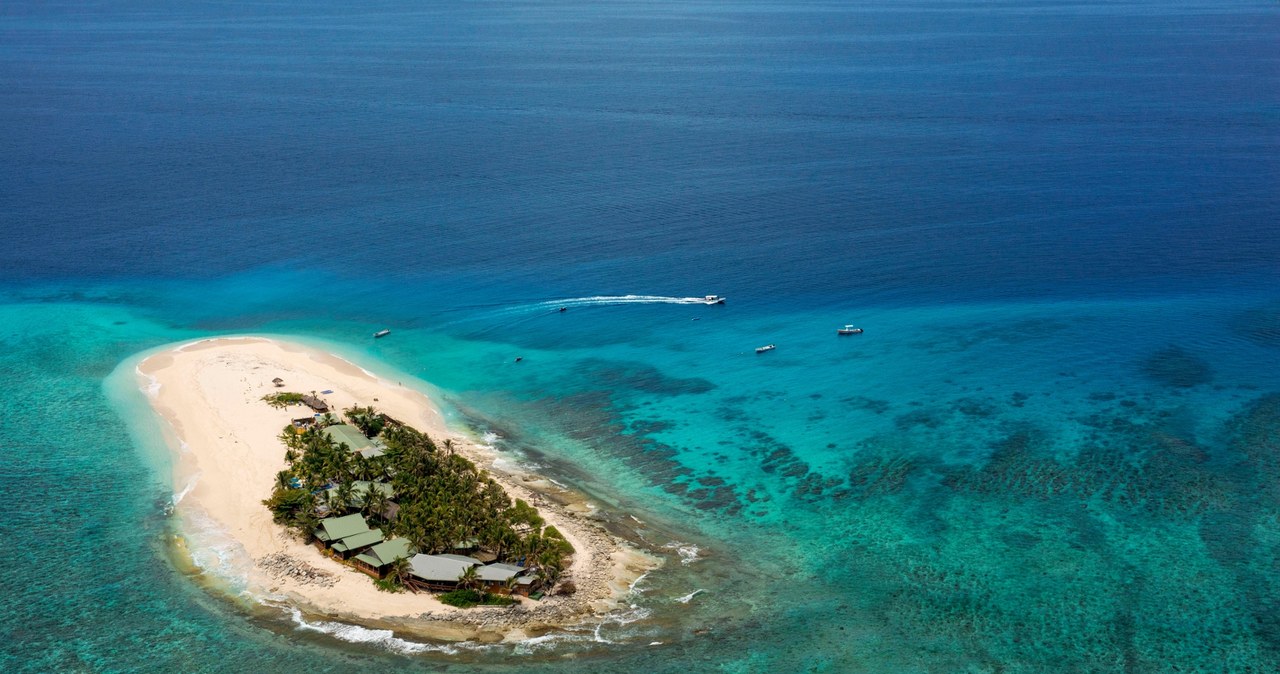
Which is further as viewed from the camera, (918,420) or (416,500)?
(918,420)

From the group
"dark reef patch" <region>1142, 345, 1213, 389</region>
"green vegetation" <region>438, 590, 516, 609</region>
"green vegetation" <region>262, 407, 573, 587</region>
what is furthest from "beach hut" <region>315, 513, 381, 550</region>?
"dark reef patch" <region>1142, 345, 1213, 389</region>

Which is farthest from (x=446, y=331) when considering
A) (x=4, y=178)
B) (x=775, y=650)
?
(x=4, y=178)

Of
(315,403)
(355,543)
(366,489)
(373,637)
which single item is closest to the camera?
(373,637)

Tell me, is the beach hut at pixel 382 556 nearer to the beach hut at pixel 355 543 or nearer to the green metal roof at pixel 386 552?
the green metal roof at pixel 386 552

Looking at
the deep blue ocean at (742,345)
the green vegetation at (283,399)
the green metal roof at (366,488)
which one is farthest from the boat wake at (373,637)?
the green vegetation at (283,399)

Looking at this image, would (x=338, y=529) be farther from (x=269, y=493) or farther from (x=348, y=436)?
(x=348, y=436)

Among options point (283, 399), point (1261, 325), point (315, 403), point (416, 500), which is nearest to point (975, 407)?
point (1261, 325)
